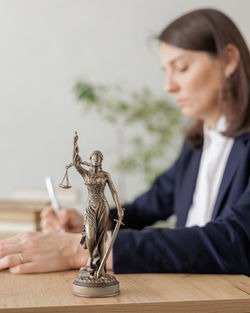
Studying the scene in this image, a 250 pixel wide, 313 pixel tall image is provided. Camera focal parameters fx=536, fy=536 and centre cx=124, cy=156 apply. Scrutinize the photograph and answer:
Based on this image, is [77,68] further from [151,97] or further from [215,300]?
[215,300]

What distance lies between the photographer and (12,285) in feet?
3.07

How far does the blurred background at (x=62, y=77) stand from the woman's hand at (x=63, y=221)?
8.94 ft

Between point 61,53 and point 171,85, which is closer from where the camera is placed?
point 171,85

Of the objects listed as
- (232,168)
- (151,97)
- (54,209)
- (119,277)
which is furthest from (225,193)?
(151,97)

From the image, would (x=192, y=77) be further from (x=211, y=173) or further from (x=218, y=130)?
(x=211, y=173)

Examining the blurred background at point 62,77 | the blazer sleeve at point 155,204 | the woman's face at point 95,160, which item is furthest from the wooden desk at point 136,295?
the blurred background at point 62,77

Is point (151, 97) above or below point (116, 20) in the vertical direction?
below

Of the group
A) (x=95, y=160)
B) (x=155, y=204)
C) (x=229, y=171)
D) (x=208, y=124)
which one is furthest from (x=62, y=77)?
(x=95, y=160)

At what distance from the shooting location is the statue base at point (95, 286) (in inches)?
32.7

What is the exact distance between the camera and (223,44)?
1771mm

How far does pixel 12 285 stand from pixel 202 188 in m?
1.09

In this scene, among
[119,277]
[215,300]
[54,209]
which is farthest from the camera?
[54,209]

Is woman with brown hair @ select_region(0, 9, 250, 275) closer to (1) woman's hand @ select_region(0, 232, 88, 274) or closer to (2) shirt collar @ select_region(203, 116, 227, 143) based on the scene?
(2) shirt collar @ select_region(203, 116, 227, 143)

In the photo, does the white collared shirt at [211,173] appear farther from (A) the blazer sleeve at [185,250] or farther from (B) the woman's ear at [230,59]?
(A) the blazer sleeve at [185,250]
